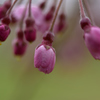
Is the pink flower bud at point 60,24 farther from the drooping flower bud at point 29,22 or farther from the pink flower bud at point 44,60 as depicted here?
the pink flower bud at point 44,60

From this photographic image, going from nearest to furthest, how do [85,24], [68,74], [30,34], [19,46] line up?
1. [85,24]
2. [30,34]
3. [19,46]
4. [68,74]

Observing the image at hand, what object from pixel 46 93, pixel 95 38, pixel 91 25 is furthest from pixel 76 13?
pixel 46 93

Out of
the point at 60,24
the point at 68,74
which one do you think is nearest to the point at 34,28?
the point at 60,24

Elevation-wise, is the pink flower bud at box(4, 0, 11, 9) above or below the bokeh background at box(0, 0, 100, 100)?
above

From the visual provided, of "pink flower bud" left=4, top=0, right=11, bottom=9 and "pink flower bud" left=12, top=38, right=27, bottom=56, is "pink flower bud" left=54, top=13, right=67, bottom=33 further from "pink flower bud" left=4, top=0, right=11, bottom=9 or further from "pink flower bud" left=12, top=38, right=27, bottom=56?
"pink flower bud" left=4, top=0, right=11, bottom=9

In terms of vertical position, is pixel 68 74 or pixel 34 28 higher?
pixel 34 28

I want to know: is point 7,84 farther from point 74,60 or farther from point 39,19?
point 39,19

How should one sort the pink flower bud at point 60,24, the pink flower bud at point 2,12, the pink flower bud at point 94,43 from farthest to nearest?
the pink flower bud at point 60,24
the pink flower bud at point 2,12
the pink flower bud at point 94,43

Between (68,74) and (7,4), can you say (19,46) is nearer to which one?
(7,4)

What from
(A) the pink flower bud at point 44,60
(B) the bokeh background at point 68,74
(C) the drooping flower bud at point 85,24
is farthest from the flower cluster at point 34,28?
(B) the bokeh background at point 68,74

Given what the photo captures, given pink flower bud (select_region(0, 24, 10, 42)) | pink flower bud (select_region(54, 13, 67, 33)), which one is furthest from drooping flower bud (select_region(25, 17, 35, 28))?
pink flower bud (select_region(54, 13, 67, 33))

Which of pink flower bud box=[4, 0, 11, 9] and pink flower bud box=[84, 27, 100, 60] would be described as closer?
pink flower bud box=[84, 27, 100, 60]
